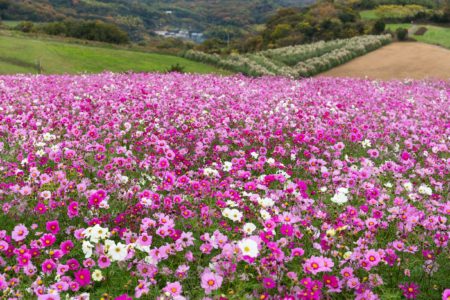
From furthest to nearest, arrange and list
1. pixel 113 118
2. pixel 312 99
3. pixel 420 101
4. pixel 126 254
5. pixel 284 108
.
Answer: pixel 420 101 → pixel 312 99 → pixel 284 108 → pixel 113 118 → pixel 126 254

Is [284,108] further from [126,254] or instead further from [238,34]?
[238,34]

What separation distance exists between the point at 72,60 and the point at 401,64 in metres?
23.4

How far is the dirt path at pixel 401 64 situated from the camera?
29.0m

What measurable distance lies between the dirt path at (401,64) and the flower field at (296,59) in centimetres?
67

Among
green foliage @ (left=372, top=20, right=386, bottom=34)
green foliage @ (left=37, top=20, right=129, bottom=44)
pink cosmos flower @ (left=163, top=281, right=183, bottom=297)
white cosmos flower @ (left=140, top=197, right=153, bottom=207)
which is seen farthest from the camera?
green foliage @ (left=37, top=20, right=129, bottom=44)

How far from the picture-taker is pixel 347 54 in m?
34.0

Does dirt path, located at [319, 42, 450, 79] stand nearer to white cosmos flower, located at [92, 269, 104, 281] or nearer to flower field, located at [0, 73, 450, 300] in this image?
flower field, located at [0, 73, 450, 300]

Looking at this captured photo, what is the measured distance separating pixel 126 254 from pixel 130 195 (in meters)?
1.31

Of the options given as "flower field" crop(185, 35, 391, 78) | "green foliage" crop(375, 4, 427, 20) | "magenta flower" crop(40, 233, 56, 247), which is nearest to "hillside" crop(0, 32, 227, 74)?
"flower field" crop(185, 35, 391, 78)

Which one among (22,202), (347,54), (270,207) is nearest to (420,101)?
(270,207)

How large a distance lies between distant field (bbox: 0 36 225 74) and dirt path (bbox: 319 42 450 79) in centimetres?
975

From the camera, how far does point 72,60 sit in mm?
28578

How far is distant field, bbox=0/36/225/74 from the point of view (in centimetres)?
2559

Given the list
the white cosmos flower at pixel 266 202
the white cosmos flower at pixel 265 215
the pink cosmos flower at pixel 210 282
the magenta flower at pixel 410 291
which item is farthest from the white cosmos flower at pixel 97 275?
the magenta flower at pixel 410 291
